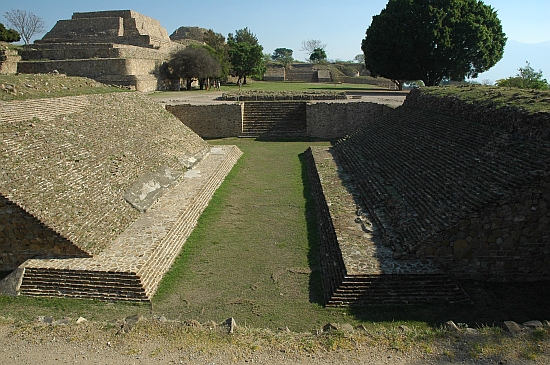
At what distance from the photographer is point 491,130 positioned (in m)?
8.26

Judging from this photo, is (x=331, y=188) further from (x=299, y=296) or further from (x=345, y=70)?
(x=345, y=70)

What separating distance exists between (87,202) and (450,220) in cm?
595

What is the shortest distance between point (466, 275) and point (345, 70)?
45894mm

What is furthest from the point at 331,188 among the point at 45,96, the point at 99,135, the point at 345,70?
the point at 345,70

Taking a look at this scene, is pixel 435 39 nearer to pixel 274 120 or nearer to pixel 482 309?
pixel 274 120

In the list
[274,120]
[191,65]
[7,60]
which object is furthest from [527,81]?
[7,60]

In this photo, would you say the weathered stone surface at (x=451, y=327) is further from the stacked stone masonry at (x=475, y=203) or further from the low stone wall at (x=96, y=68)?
the low stone wall at (x=96, y=68)

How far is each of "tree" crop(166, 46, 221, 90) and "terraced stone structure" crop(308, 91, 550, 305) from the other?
791 inches

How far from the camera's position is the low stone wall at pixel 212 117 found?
1888 centimetres

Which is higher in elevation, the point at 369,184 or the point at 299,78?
the point at 299,78

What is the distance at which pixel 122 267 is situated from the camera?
20.8 ft

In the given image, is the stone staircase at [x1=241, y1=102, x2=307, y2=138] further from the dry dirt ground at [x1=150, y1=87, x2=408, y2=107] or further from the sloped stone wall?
the dry dirt ground at [x1=150, y1=87, x2=408, y2=107]

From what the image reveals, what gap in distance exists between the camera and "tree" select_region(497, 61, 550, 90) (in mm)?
19888

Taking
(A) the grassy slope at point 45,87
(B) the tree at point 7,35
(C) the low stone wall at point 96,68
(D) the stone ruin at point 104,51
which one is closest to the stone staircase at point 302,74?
(D) the stone ruin at point 104,51
